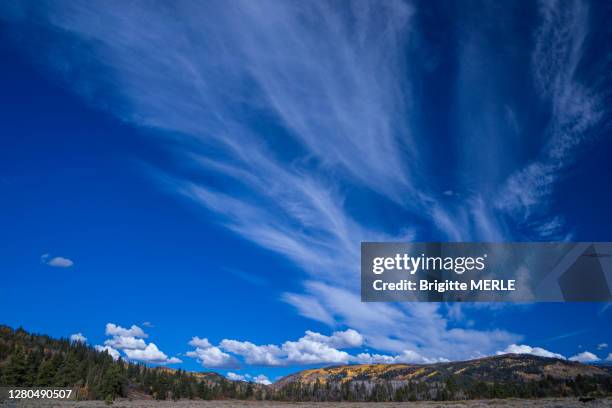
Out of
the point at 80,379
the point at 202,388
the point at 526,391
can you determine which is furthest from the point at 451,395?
the point at 80,379

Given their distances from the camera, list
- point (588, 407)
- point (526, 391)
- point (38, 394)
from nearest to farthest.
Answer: point (588, 407)
point (38, 394)
point (526, 391)

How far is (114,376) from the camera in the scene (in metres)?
140

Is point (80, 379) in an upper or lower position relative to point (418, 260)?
upper

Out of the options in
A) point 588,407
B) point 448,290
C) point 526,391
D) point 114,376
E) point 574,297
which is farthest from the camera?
point 526,391

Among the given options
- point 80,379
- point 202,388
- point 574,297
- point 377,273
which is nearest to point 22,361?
point 80,379

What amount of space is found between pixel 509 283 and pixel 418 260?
29.5 feet

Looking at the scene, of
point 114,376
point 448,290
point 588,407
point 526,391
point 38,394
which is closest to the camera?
point 448,290

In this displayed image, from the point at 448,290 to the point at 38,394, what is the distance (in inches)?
4339

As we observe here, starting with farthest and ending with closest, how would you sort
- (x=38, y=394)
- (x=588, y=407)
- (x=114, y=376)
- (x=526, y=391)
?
1. (x=526, y=391)
2. (x=114, y=376)
3. (x=38, y=394)
4. (x=588, y=407)

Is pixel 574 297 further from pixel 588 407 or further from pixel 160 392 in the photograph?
pixel 160 392

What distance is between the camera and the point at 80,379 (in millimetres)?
197750

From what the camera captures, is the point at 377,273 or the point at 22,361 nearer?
the point at 377,273

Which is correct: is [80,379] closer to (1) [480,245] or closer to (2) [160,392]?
(2) [160,392]

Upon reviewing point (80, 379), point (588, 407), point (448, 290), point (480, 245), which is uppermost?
point (80, 379)
